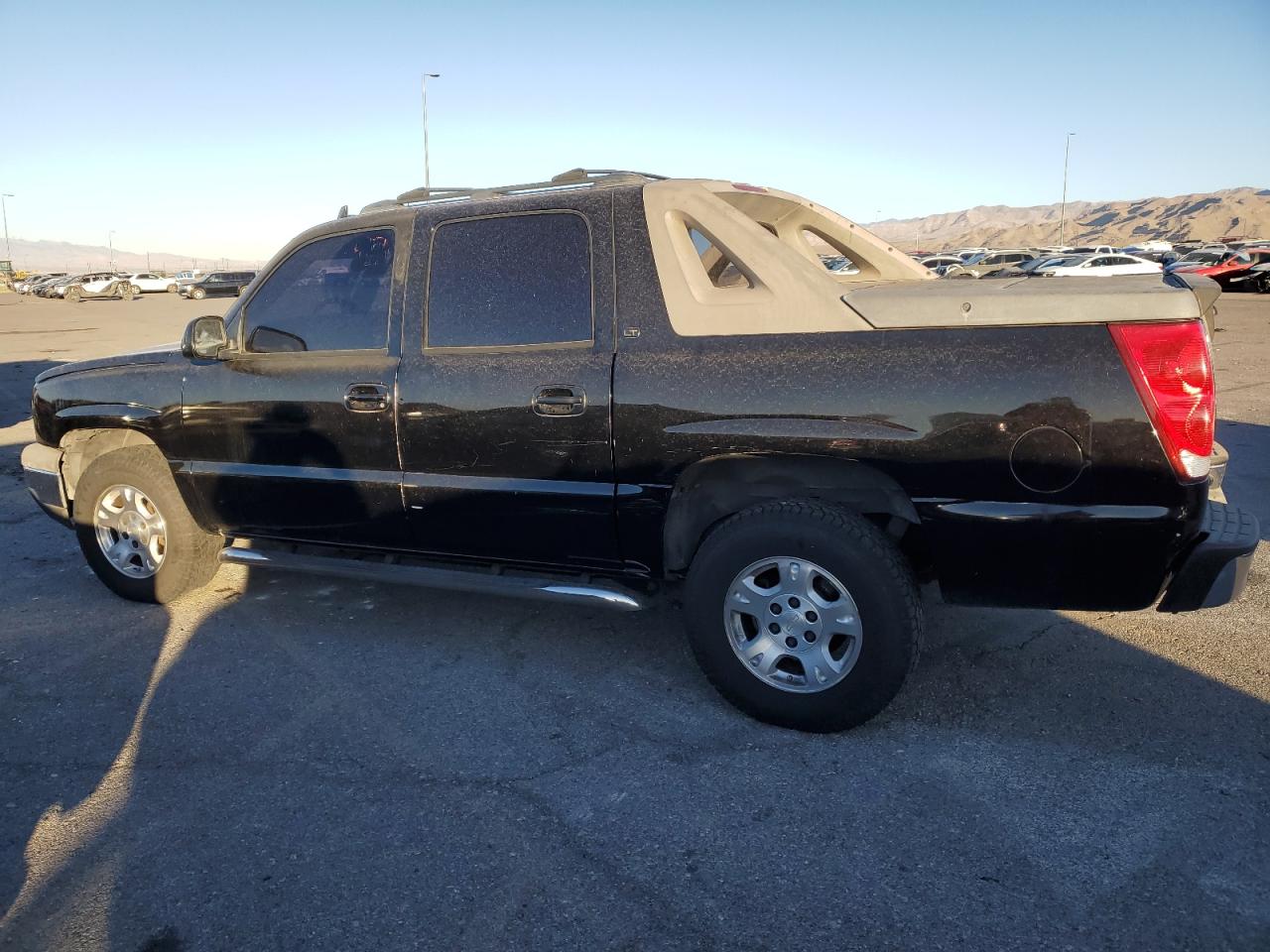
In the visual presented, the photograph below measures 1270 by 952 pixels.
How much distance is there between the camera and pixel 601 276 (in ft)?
11.6

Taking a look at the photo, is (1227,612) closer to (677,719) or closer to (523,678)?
(677,719)

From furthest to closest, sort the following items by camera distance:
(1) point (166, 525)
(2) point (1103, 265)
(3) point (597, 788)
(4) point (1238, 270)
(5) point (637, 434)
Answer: (2) point (1103, 265) < (4) point (1238, 270) < (1) point (166, 525) < (5) point (637, 434) < (3) point (597, 788)

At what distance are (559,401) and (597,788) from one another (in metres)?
1.39

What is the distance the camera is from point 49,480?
15.6ft

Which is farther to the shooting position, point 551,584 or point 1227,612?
point 1227,612

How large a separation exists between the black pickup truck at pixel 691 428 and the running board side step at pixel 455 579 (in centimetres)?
2

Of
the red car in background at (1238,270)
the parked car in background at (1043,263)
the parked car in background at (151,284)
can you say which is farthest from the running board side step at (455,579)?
the parked car in background at (151,284)

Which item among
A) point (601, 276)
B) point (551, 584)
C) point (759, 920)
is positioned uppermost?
point (601, 276)

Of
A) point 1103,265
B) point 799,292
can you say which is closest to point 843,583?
point 799,292

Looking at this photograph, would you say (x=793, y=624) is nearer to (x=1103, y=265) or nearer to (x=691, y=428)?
(x=691, y=428)

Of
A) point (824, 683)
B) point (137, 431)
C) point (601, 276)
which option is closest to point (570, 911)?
point (824, 683)

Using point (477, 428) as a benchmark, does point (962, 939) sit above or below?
below

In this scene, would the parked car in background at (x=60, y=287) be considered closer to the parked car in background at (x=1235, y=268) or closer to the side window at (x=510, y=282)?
the parked car in background at (x=1235, y=268)

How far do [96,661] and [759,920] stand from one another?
10.4 feet
